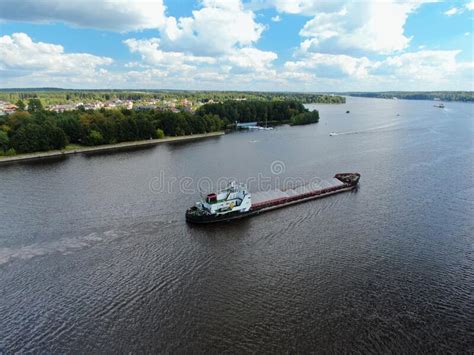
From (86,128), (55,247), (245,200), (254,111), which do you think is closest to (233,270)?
(245,200)

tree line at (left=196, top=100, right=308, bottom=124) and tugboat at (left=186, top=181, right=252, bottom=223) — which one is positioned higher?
tree line at (left=196, top=100, right=308, bottom=124)

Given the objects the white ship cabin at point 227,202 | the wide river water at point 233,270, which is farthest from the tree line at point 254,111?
the white ship cabin at point 227,202

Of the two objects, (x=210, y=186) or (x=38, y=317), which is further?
(x=210, y=186)

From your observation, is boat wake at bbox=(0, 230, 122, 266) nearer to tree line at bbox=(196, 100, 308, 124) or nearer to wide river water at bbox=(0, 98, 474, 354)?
wide river water at bbox=(0, 98, 474, 354)

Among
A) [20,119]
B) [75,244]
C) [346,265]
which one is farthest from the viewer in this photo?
[20,119]

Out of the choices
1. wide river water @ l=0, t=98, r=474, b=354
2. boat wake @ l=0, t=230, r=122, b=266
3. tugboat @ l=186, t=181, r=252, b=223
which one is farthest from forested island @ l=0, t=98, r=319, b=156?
tugboat @ l=186, t=181, r=252, b=223

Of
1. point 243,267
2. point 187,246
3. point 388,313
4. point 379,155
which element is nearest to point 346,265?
point 388,313

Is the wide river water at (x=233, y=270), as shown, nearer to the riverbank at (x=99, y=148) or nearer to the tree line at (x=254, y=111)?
the riverbank at (x=99, y=148)

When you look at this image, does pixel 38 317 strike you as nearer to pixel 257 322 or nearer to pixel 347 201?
pixel 257 322
